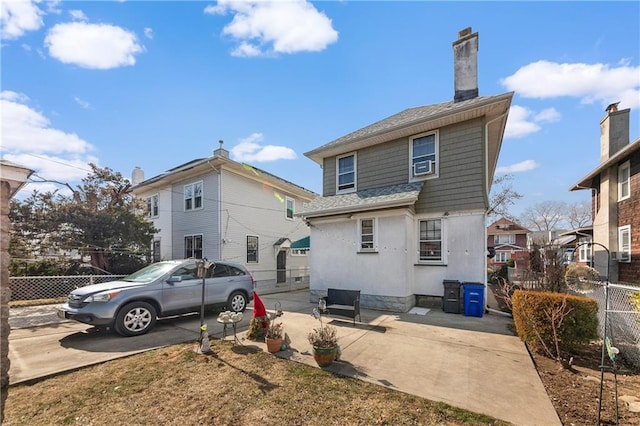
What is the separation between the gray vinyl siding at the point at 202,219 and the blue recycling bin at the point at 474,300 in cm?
1132

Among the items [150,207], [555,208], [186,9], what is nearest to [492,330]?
[186,9]

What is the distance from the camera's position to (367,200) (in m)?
9.42

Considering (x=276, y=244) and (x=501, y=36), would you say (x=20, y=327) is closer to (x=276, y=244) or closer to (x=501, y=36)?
(x=276, y=244)

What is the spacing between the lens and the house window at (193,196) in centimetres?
1545

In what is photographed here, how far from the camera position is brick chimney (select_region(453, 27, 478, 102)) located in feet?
32.0

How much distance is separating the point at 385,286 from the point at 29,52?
11035 mm

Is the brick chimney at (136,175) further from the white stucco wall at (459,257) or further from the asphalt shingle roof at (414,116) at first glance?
the white stucco wall at (459,257)

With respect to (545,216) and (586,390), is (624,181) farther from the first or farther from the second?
(545,216)

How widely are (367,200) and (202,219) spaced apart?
997cm

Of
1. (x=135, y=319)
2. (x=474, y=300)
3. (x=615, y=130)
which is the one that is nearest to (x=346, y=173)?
(x=474, y=300)

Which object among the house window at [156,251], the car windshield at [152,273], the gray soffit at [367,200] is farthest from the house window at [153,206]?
the gray soffit at [367,200]

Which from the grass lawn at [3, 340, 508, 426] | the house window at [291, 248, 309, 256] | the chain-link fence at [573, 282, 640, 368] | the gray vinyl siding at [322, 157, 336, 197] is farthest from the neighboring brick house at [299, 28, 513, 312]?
the house window at [291, 248, 309, 256]

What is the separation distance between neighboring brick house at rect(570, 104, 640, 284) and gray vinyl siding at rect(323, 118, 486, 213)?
231 inches

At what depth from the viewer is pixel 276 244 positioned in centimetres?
1725
